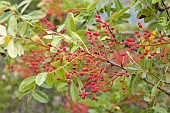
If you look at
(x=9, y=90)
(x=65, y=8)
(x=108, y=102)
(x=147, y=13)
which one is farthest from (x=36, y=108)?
(x=147, y=13)

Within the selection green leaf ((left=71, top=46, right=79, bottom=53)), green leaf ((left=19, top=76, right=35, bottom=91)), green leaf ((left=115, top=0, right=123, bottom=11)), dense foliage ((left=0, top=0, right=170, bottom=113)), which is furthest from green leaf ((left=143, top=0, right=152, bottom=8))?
green leaf ((left=19, top=76, right=35, bottom=91))

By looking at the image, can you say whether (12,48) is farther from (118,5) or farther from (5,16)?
(118,5)

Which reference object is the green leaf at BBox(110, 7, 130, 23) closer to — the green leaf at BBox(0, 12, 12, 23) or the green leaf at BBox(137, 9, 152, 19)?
the green leaf at BBox(137, 9, 152, 19)

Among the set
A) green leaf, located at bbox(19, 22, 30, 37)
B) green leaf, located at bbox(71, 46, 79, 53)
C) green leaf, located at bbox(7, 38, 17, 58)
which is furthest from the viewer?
green leaf, located at bbox(19, 22, 30, 37)

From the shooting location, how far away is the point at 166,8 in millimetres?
1275

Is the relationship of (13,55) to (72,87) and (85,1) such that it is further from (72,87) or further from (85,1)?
(85,1)

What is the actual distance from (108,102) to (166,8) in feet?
3.13

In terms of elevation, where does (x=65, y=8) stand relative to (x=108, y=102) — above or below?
above

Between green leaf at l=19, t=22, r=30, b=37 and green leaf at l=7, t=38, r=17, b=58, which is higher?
green leaf at l=19, t=22, r=30, b=37

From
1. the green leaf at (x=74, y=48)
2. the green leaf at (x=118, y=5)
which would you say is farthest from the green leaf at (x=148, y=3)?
the green leaf at (x=74, y=48)

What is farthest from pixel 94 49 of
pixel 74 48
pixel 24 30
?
pixel 24 30

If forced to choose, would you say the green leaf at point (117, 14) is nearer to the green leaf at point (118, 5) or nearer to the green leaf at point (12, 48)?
the green leaf at point (118, 5)

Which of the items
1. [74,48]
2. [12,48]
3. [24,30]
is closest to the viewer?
[74,48]

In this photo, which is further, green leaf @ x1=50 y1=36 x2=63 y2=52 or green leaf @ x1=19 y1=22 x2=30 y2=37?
green leaf @ x1=19 y1=22 x2=30 y2=37
